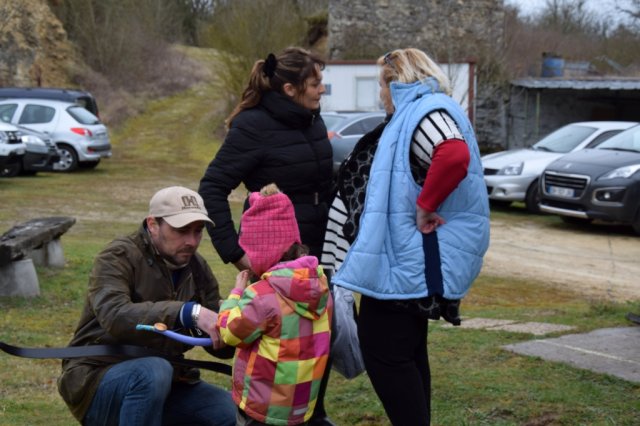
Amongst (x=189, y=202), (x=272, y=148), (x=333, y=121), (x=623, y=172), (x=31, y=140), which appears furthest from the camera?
(x=31, y=140)

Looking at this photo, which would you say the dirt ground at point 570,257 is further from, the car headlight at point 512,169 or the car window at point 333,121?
the car window at point 333,121

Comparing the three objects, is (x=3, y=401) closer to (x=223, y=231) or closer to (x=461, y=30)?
(x=223, y=231)

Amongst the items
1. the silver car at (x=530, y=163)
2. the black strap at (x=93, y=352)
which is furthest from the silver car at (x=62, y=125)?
the black strap at (x=93, y=352)

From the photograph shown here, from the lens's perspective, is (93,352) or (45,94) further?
(45,94)

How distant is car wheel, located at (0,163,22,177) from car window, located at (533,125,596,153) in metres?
10.5

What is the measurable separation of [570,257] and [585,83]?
A: 14170 mm

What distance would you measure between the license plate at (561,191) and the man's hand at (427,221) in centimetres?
1180

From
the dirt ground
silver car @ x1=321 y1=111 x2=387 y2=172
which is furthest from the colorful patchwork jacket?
silver car @ x1=321 y1=111 x2=387 y2=172

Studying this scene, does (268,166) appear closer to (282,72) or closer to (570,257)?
(282,72)

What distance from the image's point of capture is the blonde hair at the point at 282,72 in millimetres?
4680

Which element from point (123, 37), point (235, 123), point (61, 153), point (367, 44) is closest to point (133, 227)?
point (61, 153)

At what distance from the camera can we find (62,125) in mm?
22484

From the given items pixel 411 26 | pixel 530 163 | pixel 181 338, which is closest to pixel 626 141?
pixel 530 163

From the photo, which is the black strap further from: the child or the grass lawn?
the grass lawn
